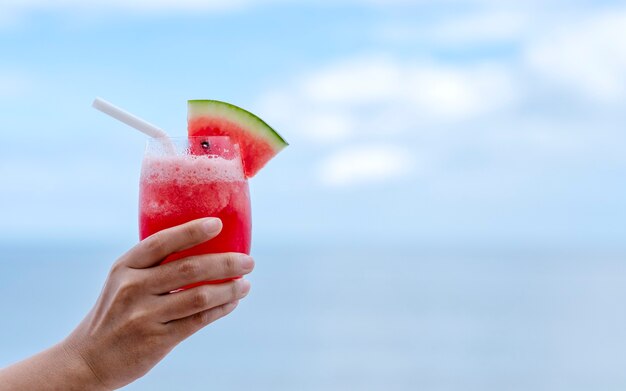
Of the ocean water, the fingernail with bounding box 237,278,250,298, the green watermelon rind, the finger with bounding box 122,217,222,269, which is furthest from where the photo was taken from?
the ocean water

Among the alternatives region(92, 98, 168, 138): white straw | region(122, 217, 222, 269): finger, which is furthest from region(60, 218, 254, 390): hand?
region(92, 98, 168, 138): white straw

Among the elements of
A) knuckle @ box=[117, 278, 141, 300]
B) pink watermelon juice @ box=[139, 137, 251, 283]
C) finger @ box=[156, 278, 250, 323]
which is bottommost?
finger @ box=[156, 278, 250, 323]

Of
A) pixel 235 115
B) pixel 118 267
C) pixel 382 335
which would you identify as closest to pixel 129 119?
pixel 235 115

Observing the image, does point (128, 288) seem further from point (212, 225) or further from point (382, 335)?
point (382, 335)

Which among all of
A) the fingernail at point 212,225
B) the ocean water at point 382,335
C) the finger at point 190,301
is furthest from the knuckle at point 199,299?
the ocean water at point 382,335

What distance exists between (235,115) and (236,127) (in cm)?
2

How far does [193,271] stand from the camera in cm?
141

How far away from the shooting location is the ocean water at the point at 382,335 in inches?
424

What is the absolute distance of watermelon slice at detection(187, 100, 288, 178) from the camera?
64.0 inches

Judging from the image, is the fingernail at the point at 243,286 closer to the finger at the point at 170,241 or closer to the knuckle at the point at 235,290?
the knuckle at the point at 235,290

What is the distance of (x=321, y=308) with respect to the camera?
18.2m

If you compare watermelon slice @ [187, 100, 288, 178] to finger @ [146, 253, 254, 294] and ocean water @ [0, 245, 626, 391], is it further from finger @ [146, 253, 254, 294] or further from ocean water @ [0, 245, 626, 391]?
ocean water @ [0, 245, 626, 391]

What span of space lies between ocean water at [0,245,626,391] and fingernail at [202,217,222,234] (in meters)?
3.99

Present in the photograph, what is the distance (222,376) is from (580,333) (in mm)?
6990
